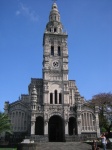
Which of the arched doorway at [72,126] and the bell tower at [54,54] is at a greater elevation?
the bell tower at [54,54]

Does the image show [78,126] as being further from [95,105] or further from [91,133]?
[95,105]

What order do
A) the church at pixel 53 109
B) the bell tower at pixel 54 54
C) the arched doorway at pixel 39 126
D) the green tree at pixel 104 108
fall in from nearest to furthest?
the church at pixel 53 109
the arched doorway at pixel 39 126
the bell tower at pixel 54 54
the green tree at pixel 104 108

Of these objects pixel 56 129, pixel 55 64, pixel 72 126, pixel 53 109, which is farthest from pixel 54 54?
pixel 56 129

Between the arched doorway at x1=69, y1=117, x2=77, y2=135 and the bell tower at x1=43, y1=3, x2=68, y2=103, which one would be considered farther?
the bell tower at x1=43, y1=3, x2=68, y2=103

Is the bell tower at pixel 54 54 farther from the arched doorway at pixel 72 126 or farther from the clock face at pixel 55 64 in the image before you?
the arched doorway at pixel 72 126

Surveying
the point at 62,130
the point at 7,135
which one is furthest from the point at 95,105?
the point at 7,135

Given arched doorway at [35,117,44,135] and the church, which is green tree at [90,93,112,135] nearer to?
the church

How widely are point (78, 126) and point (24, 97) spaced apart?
1589cm

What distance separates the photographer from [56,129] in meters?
49.7

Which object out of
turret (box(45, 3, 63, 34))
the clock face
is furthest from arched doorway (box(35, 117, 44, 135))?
turret (box(45, 3, 63, 34))

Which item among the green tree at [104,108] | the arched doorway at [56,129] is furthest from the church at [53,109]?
the green tree at [104,108]

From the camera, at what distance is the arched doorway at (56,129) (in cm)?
4831

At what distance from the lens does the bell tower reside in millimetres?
51500

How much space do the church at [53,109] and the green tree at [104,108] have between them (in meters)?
4.51
